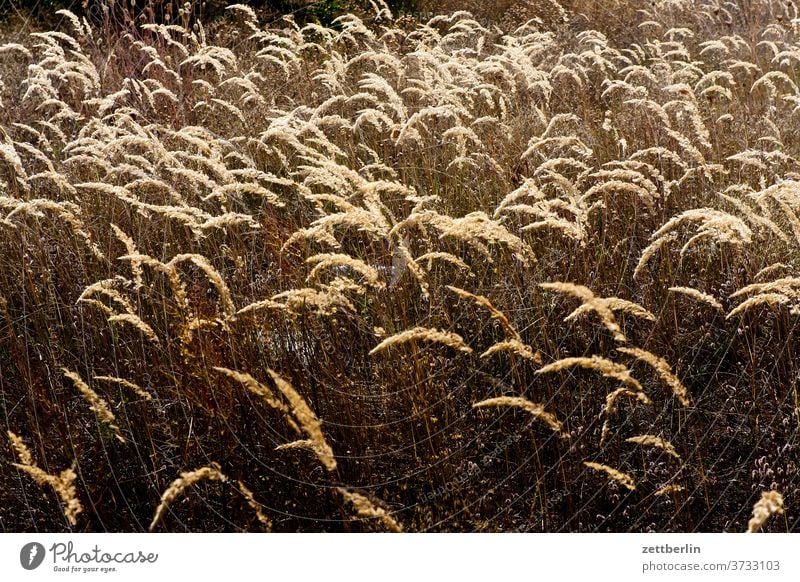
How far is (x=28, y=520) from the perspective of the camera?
83.7 inches

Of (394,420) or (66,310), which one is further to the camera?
(66,310)

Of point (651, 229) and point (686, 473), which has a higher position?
point (651, 229)

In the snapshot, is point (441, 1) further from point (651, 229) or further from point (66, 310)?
point (66, 310)

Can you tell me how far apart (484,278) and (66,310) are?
4.42 ft

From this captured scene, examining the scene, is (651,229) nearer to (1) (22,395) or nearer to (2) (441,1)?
(1) (22,395)
